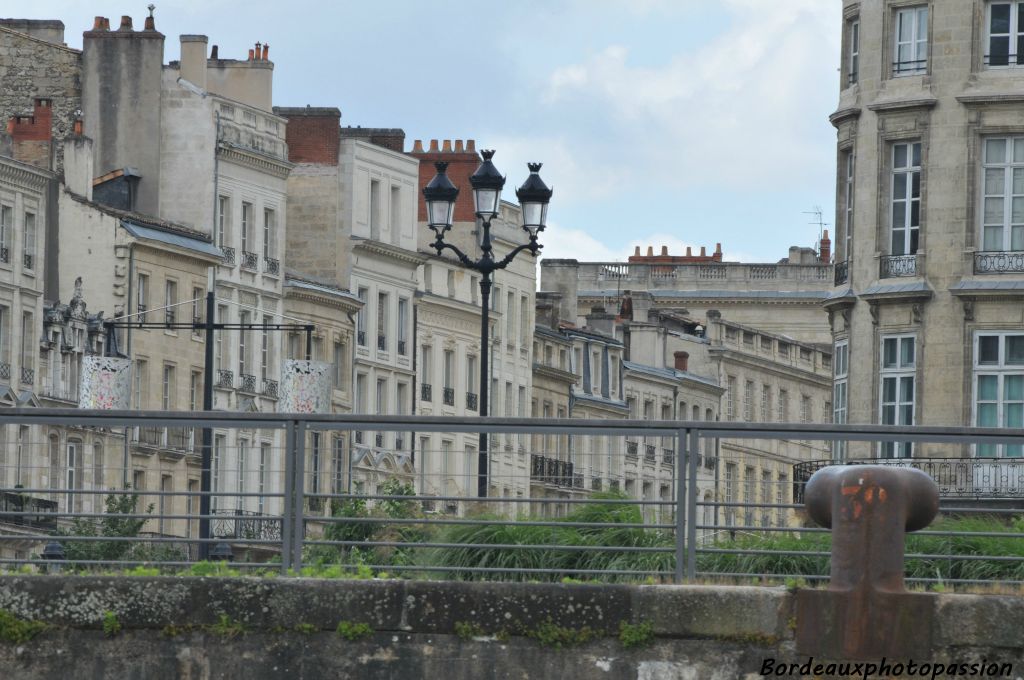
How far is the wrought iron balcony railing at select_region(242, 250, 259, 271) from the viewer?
8725cm

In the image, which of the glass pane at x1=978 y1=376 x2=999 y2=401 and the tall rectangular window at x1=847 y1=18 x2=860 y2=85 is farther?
the tall rectangular window at x1=847 y1=18 x2=860 y2=85

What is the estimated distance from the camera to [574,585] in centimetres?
1700

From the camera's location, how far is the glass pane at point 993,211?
56.2 metres

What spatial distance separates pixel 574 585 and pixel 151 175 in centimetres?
6920

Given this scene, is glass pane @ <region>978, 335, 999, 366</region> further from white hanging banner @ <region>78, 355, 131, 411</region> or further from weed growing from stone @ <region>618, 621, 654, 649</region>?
weed growing from stone @ <region>618, 621, 654, 649</region>

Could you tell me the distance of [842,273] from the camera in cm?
5872

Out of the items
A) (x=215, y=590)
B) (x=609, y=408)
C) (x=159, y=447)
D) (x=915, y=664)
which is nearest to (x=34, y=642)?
(x=215, y=590)

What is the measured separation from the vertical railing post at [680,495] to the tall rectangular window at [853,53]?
133 ft

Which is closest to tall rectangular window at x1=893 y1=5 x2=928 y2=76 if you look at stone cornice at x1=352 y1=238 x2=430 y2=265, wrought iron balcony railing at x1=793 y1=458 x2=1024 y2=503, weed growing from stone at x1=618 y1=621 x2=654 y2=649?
wrought iron balcony railing at x1=793 y1=458 x2=1024 y2=503

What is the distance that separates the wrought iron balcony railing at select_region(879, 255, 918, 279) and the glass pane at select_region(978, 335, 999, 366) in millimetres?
1744

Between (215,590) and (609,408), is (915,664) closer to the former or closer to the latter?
(215,590)

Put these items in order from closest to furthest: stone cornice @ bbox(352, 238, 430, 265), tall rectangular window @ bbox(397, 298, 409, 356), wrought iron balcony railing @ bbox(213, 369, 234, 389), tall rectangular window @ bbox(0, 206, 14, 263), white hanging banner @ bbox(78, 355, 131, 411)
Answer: white hanging banner @ bbox(78, 355, 131, 411)
tall rectangular window @ bbox(0, 206, 14, 263)
wrought iron balcony railing @ bbox(213, 369, 234, 389)
stone cornice @ bbox(352, 238, 430, 265)
tall rectangular window @ bbox(397, 298, 409, 356)

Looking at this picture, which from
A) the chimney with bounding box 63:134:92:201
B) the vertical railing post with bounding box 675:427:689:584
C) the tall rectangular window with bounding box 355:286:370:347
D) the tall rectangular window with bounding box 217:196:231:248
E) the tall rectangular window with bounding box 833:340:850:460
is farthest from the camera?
the tall rectangular window with bounding box 355:286:370:347

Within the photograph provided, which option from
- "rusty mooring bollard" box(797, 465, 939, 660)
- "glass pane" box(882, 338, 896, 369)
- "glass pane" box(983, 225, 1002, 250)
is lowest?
"rusty mooring bollard" box(797, 465, 939, 660)
